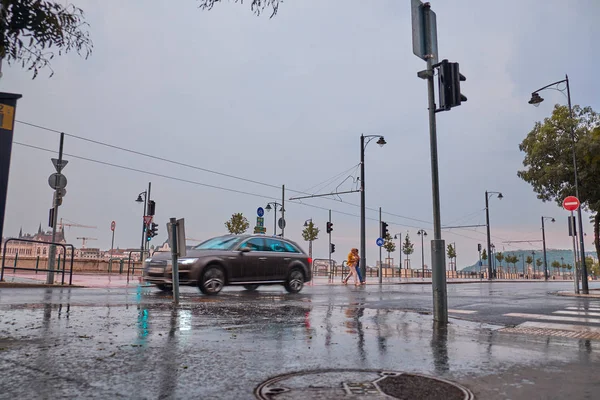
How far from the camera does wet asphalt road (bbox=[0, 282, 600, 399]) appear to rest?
3.12m

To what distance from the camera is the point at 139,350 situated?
418 cm

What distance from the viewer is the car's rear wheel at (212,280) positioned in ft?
37.9

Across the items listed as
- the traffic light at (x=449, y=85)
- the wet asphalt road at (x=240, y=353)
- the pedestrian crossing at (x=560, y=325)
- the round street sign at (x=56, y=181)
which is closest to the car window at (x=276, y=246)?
the wet asphalt road at (x=240, y=353)

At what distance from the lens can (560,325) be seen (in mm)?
6984

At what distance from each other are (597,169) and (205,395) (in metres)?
23.2

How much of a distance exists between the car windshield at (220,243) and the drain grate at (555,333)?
767 cm

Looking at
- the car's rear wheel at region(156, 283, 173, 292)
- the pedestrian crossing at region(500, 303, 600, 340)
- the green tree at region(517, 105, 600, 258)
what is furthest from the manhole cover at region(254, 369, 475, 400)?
the green tree at region(517, 105, 600, 258)

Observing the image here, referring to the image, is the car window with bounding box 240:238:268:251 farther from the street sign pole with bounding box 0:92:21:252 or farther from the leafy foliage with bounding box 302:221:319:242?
the leafy foliage with bounding box 302:221:319:242

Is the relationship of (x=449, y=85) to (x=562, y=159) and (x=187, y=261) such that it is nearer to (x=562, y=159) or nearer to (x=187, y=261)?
(x=187, y=261)

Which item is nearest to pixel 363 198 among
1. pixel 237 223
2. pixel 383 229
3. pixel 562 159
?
pixel 383 229

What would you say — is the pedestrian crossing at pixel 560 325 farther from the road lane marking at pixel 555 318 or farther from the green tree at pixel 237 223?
the green tree at pixel 237 223

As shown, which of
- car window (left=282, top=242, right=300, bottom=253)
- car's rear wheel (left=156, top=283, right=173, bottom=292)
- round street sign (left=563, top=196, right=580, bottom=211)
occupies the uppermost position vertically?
Result: round street sign (left=563, top=196, right=580, bottom=211)

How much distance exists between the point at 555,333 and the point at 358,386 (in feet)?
13.2

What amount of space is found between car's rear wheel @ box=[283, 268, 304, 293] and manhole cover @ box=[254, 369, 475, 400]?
10189mm
